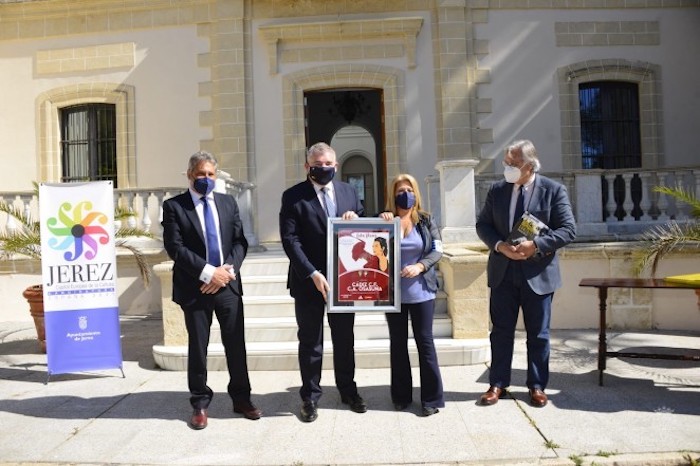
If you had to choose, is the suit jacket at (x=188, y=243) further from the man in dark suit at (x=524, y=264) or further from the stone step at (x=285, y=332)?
the man in dark suit at (x=524, y=264)

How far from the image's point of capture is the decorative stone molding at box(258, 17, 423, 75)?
1033cm

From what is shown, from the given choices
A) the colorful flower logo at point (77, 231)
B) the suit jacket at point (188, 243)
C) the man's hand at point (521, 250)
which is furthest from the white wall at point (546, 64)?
the suit jacket at point (188, 243)

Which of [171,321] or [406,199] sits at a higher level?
[406,199]

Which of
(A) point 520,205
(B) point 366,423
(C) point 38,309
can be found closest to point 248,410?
(B) point 366,423

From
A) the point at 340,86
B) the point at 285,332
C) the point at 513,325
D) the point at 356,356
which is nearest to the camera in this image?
the point at 513,325

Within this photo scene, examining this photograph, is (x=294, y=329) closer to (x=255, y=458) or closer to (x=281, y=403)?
(x=281, y=403)

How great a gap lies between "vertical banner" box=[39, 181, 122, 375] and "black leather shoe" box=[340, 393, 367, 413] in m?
2.41

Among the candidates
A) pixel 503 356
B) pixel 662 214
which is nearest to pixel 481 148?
pixel 662 214

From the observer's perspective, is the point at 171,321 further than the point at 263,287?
No

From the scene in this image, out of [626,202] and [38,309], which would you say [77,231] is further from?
[626,202]

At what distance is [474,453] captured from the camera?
3.73m

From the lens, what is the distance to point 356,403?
14.9ft

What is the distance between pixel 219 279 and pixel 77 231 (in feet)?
7.10

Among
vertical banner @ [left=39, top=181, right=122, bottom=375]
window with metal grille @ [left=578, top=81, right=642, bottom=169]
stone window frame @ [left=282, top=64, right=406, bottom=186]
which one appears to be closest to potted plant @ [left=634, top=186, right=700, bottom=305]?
window with metal grille @ [left=578, top=81, right=642, bottom=169]
